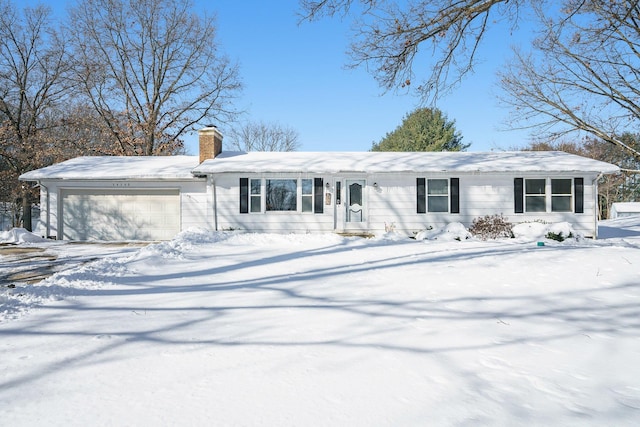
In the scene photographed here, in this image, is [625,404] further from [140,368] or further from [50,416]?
[50,416]

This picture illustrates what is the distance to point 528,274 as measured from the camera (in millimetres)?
6637

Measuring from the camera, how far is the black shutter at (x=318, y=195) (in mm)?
15281

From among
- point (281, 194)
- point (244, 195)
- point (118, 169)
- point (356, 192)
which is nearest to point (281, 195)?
→ point (281, 194)

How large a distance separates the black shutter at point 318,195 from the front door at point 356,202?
0.97 meters

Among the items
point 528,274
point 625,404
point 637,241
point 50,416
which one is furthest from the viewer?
point 637,241

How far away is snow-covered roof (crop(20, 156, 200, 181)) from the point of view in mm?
15375

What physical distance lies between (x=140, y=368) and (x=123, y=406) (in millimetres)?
586

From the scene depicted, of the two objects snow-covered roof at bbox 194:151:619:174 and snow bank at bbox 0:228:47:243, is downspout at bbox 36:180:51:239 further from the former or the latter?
snow-covered roof at bbox 194:151:619:174

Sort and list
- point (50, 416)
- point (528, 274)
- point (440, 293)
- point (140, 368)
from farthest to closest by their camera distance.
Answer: point (528, 274), point (440, 293), point (140, 368), point (50, 416)

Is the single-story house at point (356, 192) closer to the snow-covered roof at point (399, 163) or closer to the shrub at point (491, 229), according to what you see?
the snow-covered roof at point (399, 163)

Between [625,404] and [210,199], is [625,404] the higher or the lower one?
the lower one

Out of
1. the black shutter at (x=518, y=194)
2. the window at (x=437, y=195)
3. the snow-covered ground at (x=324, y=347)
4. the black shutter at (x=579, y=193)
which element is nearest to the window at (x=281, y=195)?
the window at (x=437, y=195)

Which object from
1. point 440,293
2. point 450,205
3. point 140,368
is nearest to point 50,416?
point 140,368

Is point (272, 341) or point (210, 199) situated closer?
point (272, 341)
